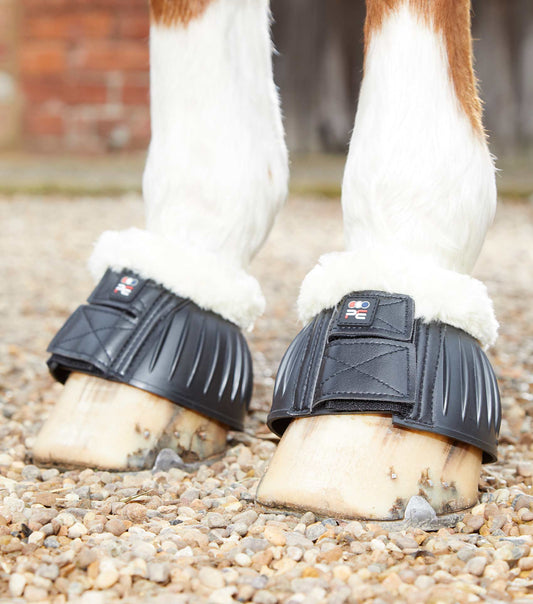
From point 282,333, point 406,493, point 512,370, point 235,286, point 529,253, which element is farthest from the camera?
point 529,253

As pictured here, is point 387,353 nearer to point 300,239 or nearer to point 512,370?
point 512,370

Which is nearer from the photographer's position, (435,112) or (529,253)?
(435,112)

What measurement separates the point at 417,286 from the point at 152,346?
27 centimetres

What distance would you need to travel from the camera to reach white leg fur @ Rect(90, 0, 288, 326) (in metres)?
0.83

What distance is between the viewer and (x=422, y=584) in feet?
1.71

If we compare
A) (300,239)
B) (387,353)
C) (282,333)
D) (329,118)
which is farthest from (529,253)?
(387,353)

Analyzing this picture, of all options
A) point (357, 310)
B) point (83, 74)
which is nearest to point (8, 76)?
point (83, 74)

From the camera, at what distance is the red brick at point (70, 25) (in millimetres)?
3527

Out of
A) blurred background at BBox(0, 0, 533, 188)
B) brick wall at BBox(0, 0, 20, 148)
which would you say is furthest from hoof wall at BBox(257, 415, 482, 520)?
brick wall at BBox(0, 0, 20, 148)

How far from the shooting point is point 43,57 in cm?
360

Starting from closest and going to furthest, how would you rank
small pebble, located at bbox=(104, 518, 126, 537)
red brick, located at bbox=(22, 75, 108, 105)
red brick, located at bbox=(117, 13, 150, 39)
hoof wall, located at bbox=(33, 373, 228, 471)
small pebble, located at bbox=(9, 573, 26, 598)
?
small pebble, located at bbox=(9, 573, 26, 598)
small pebble, located at bbox=(104, 518, 126, 537)
hoof wall, located at bbox=(33, 373, 228, 471)
red brick, located at bbox=(117, 13, 150, 39)
red brick, located at bbox=(22, 75, 108, 105)

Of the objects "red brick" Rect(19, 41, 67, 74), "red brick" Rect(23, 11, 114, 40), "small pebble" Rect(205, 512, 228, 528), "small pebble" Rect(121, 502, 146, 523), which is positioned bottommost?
"small pebble" Rect(121, 502, 146, 523)

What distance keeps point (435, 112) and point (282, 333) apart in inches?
32.7

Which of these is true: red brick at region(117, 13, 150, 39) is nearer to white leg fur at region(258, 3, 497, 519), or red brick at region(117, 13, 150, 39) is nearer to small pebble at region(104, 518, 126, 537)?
white leg fur at region(258, 3, 497, 519)
